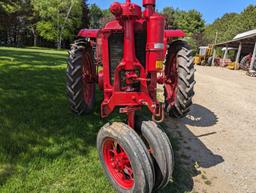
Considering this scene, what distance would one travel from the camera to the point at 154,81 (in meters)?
3.36

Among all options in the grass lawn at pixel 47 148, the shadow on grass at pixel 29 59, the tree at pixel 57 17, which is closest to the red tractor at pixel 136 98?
the grass lawn at pixel 47 148

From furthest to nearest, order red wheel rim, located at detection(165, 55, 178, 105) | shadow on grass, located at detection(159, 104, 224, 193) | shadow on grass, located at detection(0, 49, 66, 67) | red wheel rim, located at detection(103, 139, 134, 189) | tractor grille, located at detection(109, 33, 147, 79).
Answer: shadow on grass, located at detection(0, 49, 66, 67) → red wheel rim, located at detection(165, 55, 178, 105) → tractor grille, located at detection(109, 33, 147, 79) → shadow on grass, located at detection(159, 104, 224, 193) → red wheel rim, located at detection(103, 139, 134, 189)

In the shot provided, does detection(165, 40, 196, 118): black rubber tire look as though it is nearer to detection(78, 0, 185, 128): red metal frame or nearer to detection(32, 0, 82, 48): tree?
detection(78, 0, 185, 128): red metal frame

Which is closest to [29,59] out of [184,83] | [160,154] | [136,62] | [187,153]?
[184,83]

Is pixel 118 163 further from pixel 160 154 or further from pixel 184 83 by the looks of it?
pixel 184 83

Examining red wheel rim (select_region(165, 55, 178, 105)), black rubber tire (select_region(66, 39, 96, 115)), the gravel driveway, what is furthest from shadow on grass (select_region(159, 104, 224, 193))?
black rubber tire (select_region(66, 39, 96, 115))

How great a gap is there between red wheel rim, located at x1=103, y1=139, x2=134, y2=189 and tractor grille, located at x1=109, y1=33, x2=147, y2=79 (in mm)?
1093

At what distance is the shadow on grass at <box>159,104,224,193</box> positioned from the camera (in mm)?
3196

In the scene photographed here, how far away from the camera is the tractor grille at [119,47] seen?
11.6 feet

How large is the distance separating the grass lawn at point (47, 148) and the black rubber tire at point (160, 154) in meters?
0.36

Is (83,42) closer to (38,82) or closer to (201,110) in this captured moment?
(38,82)

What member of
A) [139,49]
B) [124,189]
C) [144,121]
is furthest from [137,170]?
[139,49]

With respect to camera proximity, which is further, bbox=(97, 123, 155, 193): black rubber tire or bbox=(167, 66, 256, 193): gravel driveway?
bbox=(167, 66, 256, 193): gravel driveway

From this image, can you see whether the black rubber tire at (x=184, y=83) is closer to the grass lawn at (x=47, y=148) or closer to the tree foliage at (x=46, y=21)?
the grass lawn at (x=47, y=148)
